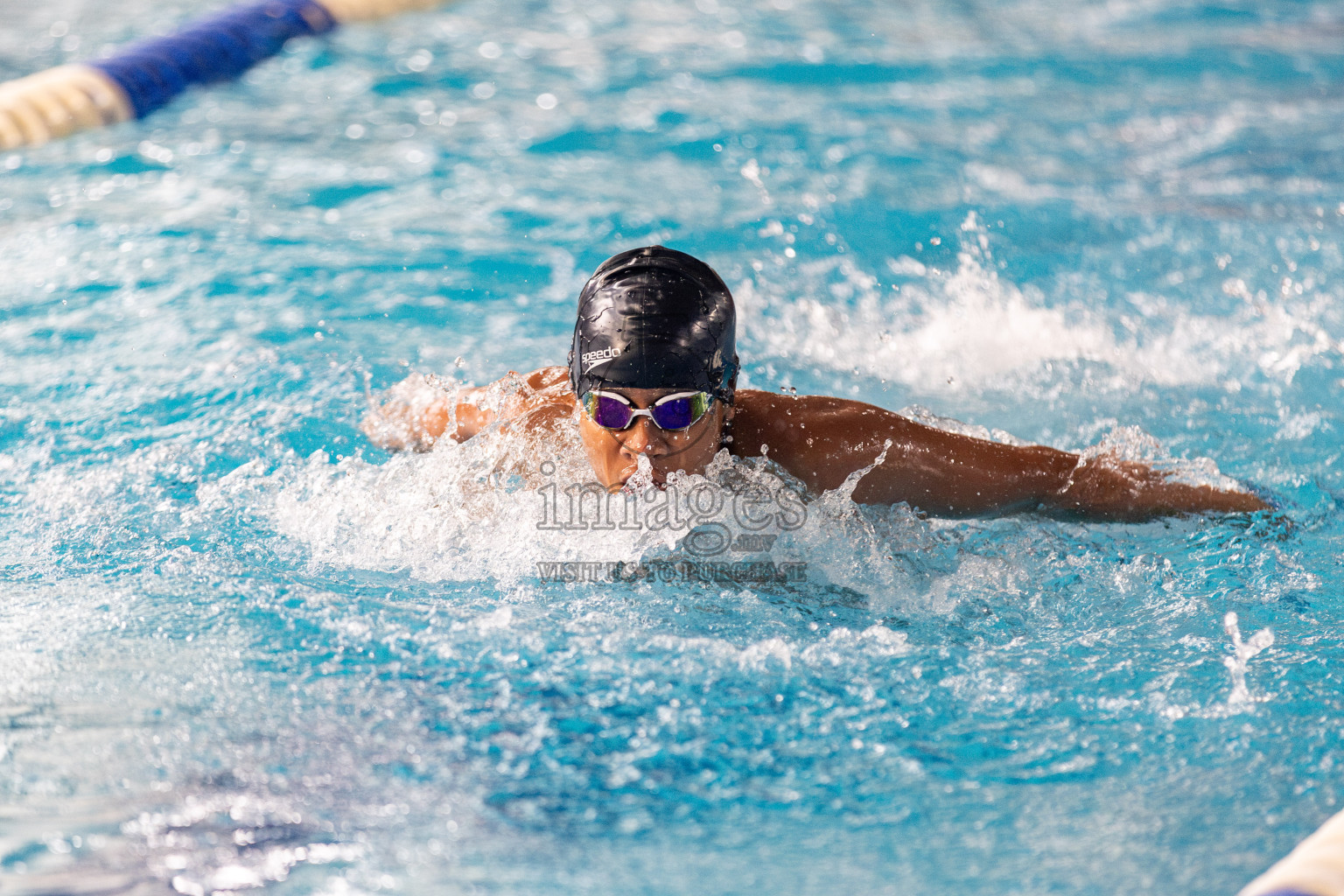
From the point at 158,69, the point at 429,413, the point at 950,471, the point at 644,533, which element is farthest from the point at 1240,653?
the point at 158,69

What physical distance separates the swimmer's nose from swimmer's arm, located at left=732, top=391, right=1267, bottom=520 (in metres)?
0.25

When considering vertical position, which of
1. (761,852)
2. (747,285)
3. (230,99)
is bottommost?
(761,852)

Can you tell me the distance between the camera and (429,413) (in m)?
3.29

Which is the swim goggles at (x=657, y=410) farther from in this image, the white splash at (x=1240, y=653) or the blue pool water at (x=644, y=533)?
the white splash at (x=1240, y=653)

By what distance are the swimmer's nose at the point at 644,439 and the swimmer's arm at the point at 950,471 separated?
0.83ft

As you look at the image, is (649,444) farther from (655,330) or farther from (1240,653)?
(1240,653)

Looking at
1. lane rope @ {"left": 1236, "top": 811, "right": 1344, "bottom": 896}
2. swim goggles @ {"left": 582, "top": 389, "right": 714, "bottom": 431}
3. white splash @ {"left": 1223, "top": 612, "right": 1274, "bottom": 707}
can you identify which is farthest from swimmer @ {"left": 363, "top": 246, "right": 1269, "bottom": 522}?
lane rope @ {"left": 1236, "top": 811, "right": 1344, "bottom": 896}

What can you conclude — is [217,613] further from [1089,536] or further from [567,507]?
[1089,536]

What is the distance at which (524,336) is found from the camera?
4172 millimetres

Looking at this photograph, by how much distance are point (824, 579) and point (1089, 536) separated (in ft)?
2.27

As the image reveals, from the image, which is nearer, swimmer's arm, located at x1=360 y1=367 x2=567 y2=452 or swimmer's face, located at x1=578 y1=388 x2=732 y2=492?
swimmer's face, located at x1=578 y1=388 x2=732 y2=492

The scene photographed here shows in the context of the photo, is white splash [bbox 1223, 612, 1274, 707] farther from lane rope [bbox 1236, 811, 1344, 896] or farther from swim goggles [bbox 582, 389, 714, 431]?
swim goggles [bbox 582, 389, 714, 431]

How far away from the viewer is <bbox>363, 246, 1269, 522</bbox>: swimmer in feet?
8.45

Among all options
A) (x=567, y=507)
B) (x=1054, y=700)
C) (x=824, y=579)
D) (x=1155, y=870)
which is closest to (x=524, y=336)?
(x=567, y=507)
